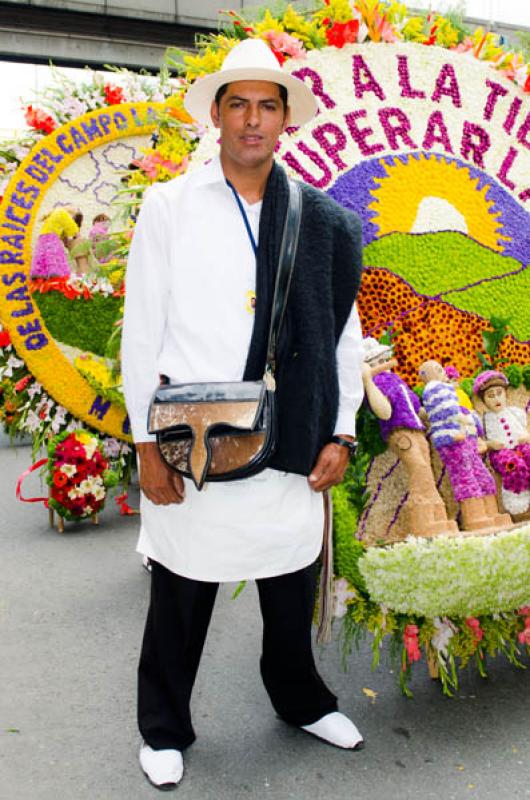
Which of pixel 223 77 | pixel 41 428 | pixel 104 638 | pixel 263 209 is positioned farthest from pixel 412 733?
pixel 41 428

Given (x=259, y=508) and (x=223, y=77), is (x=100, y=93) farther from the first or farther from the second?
(x=259, y=508)

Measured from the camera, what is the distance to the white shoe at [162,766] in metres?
2.25

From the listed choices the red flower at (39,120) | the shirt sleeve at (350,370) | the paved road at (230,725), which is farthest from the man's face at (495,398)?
the red flower at (39,120)

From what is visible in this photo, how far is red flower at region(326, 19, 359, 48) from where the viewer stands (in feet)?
9.49

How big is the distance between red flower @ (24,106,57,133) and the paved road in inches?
109

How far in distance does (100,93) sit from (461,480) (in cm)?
361

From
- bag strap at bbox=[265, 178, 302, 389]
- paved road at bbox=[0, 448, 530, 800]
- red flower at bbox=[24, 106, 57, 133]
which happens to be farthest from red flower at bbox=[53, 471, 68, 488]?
bag strap at bbox=[265, 178, 302, 389]

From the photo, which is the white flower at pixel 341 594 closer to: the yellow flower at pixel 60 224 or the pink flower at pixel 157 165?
the pink flower at pixel 157 165

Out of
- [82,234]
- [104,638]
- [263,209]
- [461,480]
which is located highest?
[263,209]

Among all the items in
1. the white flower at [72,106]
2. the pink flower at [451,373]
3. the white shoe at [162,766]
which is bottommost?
the white shoe at [162,766]

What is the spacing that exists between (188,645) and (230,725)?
1.38 feet

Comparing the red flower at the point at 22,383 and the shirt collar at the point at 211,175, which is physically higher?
the shirt collar at the point at 211,175

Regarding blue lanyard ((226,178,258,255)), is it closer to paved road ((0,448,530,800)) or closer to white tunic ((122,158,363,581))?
white tunic ((122,158,363,581))

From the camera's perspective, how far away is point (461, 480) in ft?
8.63
